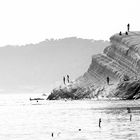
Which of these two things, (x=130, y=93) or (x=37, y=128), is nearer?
(x=37, y=128)

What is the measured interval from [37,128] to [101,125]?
11022 mm

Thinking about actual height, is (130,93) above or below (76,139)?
below

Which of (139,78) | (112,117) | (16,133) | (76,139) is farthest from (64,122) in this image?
(139,78)

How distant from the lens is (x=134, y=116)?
394 ft

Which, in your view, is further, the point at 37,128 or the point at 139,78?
the point at 139,78

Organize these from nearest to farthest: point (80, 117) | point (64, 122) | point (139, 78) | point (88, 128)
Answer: point (88, 128) < point (64, 122) < point (80, 117) < point (139, 78)

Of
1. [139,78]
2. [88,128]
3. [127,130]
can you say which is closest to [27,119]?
[88,128]

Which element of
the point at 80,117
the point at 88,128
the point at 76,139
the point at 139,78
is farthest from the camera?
the point at 139,78

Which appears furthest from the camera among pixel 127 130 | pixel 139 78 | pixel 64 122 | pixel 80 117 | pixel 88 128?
pixel 139 78

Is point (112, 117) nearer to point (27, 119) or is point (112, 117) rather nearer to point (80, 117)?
point (80, 117)

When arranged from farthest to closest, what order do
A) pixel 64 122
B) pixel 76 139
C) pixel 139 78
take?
pixel 139 78, pixel 64 122, pixel 76 139

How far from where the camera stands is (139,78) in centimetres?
19338

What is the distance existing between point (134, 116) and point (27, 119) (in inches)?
900

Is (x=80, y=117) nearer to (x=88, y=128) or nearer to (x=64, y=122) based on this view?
(x=64, y=122)
